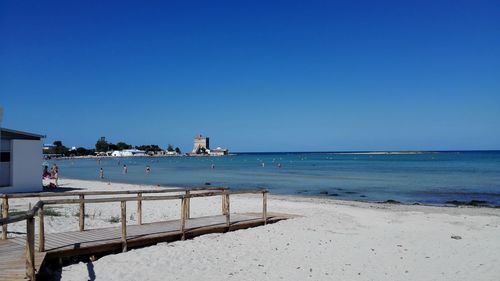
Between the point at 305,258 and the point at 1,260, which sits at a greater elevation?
the point at 1,260

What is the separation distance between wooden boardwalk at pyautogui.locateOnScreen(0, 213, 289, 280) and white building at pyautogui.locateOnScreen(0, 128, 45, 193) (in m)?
11.0

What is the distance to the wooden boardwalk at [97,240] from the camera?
21.7 ft

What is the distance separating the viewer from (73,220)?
11.7 m

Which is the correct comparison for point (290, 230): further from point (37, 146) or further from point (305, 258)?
point (37, 146)

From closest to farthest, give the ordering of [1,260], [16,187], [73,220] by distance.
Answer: [1,260] < [73,220] < [16,187]

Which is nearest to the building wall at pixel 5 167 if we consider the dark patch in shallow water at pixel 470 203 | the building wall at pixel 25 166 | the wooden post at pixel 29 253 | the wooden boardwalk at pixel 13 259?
the building wall at pixel 25 166

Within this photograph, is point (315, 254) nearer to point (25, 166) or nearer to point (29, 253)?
point (29, 253)

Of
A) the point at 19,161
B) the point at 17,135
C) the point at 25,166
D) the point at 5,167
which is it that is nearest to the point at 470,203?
the point at 25,166

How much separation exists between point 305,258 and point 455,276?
8.97 feet

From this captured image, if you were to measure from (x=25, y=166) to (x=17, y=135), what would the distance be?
1.40 meters

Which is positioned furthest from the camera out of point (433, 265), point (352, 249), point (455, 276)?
point (352, 249)

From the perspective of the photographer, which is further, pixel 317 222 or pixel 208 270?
pixel 317 222

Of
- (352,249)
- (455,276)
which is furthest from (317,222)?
(455,276)

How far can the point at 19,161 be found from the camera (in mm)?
19016
